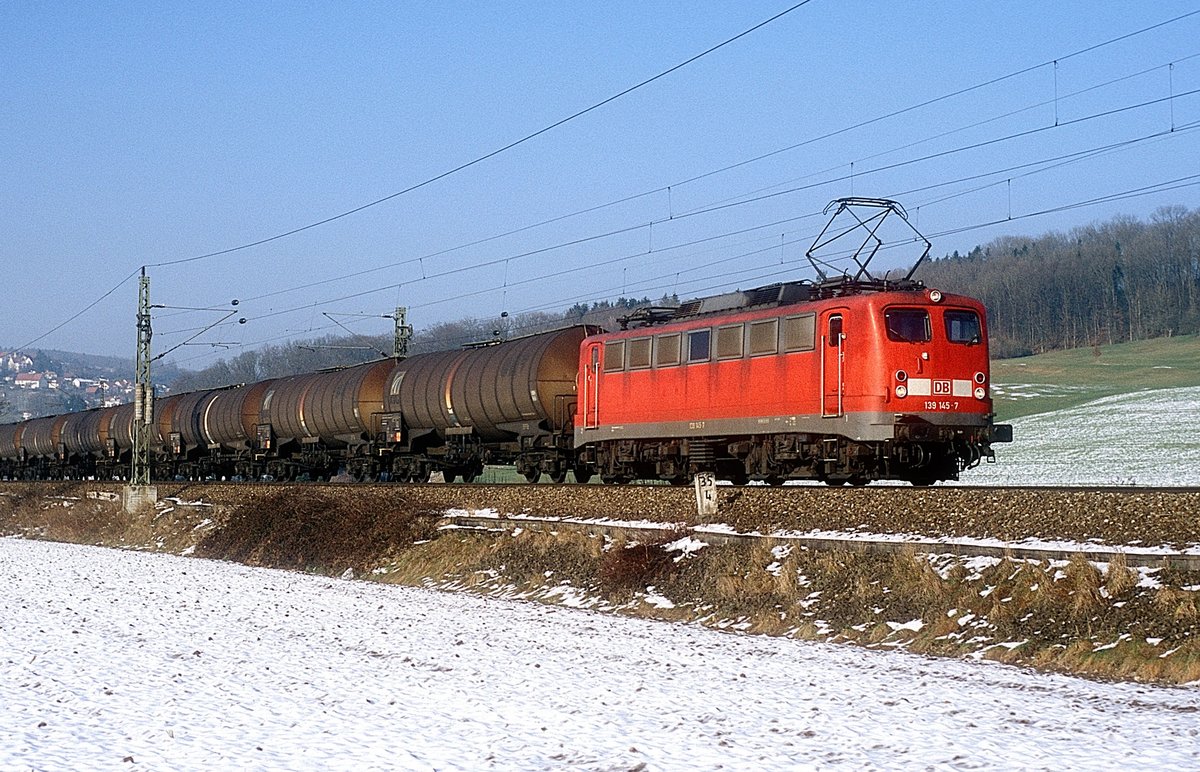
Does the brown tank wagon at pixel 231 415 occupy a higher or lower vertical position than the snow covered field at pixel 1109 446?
higher

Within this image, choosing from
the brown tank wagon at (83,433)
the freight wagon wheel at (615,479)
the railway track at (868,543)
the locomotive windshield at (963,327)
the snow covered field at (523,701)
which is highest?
the locomotive windshield at (963,327)

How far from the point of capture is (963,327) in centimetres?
2295

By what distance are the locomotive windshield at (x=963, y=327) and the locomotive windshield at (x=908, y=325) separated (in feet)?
1.91

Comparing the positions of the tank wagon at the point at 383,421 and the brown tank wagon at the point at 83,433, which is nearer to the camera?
the tank wagon at the point at 383,421

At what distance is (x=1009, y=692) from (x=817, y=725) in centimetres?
237

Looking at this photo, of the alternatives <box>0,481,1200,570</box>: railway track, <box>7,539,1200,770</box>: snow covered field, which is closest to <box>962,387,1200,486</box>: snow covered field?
<box>0,481,1200,570</box>: railway track

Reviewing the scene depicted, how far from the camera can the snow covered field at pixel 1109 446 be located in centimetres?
4222

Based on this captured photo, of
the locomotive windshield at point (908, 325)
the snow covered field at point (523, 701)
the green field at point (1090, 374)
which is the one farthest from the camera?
the green field at point (1090, 374)

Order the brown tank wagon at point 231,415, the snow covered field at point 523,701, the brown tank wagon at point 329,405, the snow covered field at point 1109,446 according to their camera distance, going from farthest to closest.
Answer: the brown tank wagon at point 231,415 → the snow covered field at point 1109,446 → the brown tank wagon at point 329,405 → the snow covered field at point 523,701

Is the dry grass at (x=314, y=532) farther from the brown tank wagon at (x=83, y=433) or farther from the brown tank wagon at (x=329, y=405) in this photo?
the brown tank wagon at (x=83, y=433)

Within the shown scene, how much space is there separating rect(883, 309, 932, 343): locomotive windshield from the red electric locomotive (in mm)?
24

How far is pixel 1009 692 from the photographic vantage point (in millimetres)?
12312

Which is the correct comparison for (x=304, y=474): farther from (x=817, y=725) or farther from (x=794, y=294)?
(x=817, y=725)

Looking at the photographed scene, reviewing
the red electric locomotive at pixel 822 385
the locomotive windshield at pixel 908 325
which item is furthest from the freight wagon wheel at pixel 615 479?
the locomotive windshield at pixel 908 325
